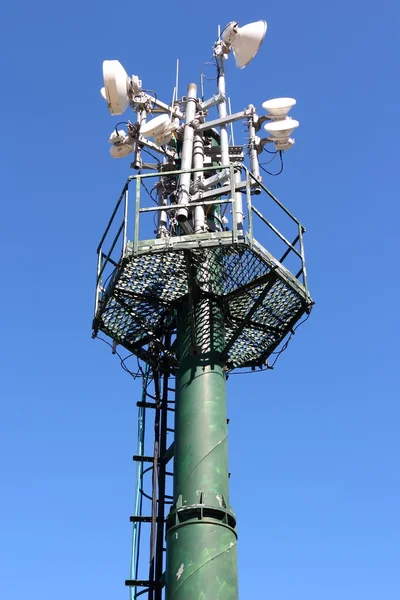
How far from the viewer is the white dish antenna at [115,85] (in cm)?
1719

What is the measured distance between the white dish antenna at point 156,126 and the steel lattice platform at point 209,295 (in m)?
3.82

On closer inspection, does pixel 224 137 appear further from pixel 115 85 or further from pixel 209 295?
pixel 209 295

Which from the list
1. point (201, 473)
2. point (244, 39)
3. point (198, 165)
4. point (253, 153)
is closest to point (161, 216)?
point (198, 165)

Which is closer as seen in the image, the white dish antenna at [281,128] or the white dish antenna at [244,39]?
the white dish antenna at [281,128]

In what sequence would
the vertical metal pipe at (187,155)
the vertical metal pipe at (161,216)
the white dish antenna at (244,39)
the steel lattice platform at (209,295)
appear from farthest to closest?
the white dish antenna at (244,39) < the vertical metal pipe at (161,216) < the vertical metal pipe at (187,155) < the steel lattice platform at (209,295)

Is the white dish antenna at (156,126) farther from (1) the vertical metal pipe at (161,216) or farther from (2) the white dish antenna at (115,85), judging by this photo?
(1) the vertical metal pipe at (161,216)

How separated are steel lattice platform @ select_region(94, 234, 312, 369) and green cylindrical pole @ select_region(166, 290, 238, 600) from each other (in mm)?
444

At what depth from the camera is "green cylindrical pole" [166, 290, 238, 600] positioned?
12.3 meters

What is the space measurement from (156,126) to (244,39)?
3.23m

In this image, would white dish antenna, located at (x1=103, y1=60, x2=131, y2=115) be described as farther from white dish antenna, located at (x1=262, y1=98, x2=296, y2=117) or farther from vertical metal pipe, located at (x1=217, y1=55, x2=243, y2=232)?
white dish antenna, located at (x1=262, y1=98, x2=296, y2=117)

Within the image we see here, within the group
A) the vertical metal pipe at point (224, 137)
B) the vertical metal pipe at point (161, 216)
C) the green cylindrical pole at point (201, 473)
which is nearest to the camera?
the green cylindrical pole at point (201, 473)

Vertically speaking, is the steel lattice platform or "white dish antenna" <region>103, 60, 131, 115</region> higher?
"white dish antenna" <region>103, 60, 131, 115</region>

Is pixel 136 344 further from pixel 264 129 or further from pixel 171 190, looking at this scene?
pixel 264 129

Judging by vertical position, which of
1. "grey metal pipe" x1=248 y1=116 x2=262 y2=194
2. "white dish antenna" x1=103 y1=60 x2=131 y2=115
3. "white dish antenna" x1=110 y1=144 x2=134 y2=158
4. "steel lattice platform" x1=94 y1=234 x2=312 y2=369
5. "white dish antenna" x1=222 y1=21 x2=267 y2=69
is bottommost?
"steel lattice platform" x1=94 y1=234 x2=312 y2=369
